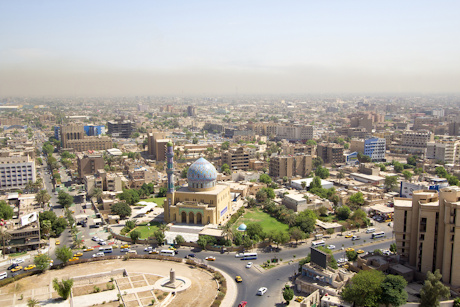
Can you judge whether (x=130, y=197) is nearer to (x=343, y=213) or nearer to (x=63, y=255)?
(x=63, y=255)

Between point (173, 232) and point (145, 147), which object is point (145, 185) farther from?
point (145, 147)

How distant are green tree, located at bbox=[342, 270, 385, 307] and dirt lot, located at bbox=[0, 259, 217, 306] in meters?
10.9

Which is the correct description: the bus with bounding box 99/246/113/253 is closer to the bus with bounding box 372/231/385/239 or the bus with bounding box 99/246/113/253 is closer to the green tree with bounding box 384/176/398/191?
the bus with bounding box 372/231/385/239

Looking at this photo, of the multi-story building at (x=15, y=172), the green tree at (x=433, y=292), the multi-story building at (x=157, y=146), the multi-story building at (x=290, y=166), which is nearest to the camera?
the green tree at (x=433, y=292)

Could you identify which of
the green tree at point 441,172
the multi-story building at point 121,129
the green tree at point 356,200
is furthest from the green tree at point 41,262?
the multi-story building at point 121,129

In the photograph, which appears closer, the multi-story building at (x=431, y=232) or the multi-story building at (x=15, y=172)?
the multi-story building at (x=431, y=232)

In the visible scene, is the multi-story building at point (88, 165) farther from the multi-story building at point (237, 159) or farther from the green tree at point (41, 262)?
the green tree at point (41, 262)

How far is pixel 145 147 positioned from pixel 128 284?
81288 mm

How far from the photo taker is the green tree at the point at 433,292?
27969 millimetres

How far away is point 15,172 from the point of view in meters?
69.4

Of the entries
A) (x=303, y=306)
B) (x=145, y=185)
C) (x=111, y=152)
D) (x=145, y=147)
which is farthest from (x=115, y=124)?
(x=303, y=306)

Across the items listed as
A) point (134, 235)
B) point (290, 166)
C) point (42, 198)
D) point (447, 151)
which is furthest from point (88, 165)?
point (447, 151)

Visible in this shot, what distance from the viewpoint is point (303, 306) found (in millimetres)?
29828

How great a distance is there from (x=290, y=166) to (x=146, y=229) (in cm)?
3530
